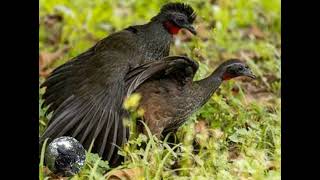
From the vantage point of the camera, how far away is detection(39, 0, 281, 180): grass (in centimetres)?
520

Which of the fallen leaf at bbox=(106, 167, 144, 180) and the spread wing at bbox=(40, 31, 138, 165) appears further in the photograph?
the spread wing at bbox=(40, 31, 138, 165)

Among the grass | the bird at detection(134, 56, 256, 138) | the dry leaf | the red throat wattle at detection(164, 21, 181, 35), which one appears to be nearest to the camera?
the dry leaf

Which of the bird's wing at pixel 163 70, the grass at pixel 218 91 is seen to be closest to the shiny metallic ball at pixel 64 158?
the grass at pixel 218 91

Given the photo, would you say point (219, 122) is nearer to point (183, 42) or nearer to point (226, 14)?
point (183, 42)

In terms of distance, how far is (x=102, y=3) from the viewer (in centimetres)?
984

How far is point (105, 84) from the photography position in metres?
5.67

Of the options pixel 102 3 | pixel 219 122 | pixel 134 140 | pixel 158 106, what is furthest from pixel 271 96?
pixel 102 3

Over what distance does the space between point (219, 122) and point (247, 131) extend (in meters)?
0.49

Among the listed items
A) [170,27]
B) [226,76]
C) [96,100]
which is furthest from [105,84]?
[226,76]

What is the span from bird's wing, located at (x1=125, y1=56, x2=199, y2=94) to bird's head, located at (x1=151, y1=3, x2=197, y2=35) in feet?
1.18

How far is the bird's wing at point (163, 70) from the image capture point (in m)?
5.62

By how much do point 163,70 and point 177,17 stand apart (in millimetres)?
551

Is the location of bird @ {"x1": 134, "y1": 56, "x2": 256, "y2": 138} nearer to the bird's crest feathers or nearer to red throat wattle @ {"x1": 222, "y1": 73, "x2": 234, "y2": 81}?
red throat wattle @ {"x1": 222, "y1": 73, "x2": 234, "y2": 81}

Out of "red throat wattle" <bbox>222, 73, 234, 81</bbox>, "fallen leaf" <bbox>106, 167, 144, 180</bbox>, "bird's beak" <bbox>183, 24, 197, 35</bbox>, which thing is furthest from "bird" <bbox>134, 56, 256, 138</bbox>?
"fallen leaf" <bbox>106, 167, 144, 180</bbox>
